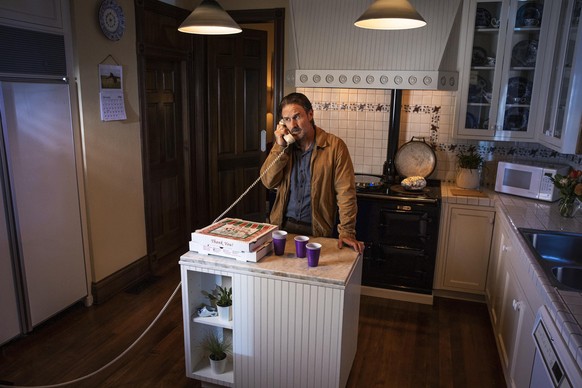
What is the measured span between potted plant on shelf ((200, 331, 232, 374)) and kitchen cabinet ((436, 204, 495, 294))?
184 cm

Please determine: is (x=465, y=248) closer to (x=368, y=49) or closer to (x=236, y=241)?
(x=368, y=49)

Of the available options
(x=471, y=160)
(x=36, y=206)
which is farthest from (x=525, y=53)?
(x=36, y=206)

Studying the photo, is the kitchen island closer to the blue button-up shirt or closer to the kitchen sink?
the blue button-up shirt

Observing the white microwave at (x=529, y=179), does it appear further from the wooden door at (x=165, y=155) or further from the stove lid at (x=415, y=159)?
the wooden door at (x=165, y=155)

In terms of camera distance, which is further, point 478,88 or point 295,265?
point 478,88

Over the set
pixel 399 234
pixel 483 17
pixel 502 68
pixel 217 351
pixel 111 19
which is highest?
pixel 483 17

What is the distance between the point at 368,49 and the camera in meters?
3.36

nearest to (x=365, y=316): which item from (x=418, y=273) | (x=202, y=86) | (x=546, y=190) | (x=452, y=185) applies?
(x=418, y=273)

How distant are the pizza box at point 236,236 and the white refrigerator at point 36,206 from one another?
1.26 m

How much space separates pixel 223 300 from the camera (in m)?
2.18

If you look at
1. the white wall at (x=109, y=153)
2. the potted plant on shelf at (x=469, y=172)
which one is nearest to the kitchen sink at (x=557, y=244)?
the potted plant on shelf at (x=469, y=172)

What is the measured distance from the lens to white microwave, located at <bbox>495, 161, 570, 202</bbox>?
3.11 metres

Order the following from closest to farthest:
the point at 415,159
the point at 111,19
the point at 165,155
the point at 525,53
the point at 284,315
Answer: the point at 284,315 < the point at 111,19 < the point at 525,53 < the point at 415,159 < the point at 165,155

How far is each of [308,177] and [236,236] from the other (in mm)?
599
